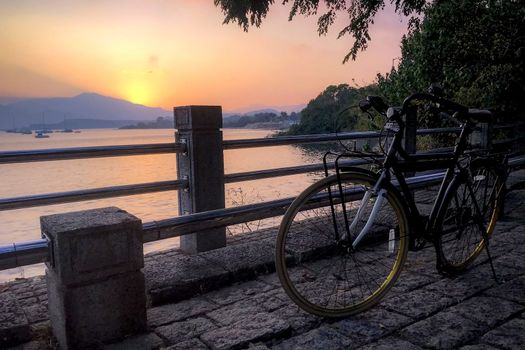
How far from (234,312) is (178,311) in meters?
0.39

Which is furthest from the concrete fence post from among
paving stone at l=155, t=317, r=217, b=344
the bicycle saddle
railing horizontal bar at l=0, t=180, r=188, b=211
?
paving stone at l=155, t=317, r=217, b=344

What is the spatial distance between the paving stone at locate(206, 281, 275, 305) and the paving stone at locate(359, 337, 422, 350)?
1.05 metres

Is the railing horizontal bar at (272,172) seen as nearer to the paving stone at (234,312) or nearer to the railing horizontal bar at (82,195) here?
the railing horizontal bar at (82,195)

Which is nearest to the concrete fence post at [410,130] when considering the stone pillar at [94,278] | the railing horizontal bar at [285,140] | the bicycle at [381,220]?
the railing horizontal bar at [285,140]

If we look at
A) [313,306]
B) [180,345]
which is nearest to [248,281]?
[313,306]

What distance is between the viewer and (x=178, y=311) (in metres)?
3.03

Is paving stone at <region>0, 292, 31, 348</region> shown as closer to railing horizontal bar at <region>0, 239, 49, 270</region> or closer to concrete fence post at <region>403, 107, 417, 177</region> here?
railing horizontal bar at <region>0, 239, 49, 270</region>

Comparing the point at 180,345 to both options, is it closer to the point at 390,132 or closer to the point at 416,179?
the point at 390,132

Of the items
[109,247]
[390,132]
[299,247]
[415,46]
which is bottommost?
[299,247]

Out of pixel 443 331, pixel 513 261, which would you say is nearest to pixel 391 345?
pixel 443 331

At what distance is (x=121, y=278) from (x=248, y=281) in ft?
3.91

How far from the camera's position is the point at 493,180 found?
3973mm

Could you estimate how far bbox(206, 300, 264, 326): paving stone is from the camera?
9.40ft

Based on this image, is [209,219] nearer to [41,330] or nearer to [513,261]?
[41,330]
